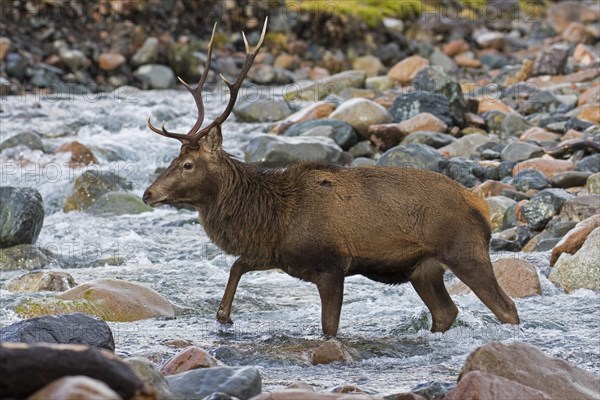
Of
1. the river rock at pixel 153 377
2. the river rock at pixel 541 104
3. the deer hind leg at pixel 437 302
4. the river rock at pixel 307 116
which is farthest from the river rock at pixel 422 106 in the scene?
the river rock at pixel 153 377

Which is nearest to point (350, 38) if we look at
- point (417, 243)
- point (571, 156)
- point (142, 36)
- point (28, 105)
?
point (142, 36)

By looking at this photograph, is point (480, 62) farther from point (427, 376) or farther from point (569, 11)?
point (427, 376)

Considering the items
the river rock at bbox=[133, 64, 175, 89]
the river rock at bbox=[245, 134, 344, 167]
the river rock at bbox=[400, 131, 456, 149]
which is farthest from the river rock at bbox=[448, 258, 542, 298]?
the river rock at bbox=[133, 64, 175, 89]

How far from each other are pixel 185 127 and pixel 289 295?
8.89 metres

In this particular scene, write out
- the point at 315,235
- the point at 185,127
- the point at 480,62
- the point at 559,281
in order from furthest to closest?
the point at 480,62, the point at 185,127, the point at 559,281, the point at 315,235

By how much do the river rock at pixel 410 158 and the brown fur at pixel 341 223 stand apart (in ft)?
16.5

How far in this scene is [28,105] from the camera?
19922mm

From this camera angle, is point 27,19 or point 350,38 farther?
point 350,38

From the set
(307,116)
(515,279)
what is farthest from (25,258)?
(307,116)

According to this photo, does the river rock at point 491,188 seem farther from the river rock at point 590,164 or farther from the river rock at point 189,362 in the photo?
the river rock at point 189,362

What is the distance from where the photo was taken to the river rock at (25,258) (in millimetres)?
11141

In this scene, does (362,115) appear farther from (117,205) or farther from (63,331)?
(63,331)

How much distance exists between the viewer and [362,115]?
53.7 ft

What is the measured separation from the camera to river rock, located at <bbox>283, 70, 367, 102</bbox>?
2139 centimetres
